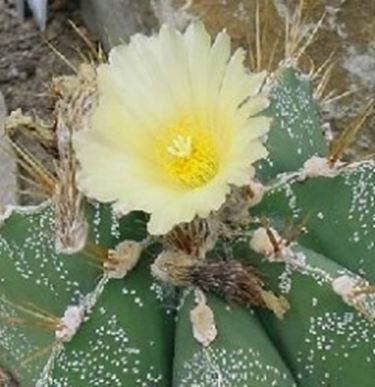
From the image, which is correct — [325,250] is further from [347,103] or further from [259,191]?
[347,103]

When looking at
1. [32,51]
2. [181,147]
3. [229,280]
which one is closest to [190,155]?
[181,147]

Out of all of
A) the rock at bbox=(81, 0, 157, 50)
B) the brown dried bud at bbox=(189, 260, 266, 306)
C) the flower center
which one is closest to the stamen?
the flower center

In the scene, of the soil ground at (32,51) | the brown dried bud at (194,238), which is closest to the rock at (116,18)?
the soil ground at (32,51)

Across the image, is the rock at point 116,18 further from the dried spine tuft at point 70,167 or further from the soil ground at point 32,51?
the dried spine tuft at point 70,167

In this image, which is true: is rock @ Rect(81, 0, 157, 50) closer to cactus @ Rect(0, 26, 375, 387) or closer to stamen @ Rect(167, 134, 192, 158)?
cactus @ Rect(0, 26, 375, 387)

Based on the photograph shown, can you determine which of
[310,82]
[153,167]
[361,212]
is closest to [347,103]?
[310,82]

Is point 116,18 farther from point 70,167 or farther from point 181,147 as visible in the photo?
point 181,147
